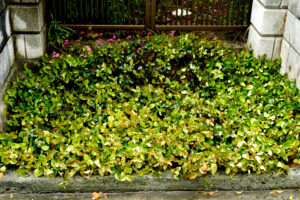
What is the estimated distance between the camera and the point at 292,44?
478 centimetres

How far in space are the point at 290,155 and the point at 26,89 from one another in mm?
3046

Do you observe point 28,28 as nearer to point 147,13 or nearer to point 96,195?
point 147,13

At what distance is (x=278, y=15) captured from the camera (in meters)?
5.03

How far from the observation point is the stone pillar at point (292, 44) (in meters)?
4.61

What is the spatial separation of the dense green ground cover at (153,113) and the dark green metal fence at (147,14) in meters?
0.35

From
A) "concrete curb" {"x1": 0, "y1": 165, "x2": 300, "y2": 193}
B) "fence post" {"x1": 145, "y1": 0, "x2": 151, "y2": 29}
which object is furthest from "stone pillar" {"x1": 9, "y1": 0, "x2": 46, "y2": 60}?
"concrete curb" {"x1": 0, "y1": 165, "x2": 300, "y2": 193}

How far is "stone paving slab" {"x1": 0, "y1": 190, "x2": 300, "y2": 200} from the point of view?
3523 mm

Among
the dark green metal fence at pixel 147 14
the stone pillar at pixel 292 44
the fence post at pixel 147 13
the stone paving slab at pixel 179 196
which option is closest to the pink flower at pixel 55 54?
the dark green metal fence at pixel 147 14

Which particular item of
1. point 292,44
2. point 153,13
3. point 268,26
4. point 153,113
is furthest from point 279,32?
point 153,113

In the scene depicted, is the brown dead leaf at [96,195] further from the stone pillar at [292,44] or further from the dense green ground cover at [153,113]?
the stone pillar at [292,44]

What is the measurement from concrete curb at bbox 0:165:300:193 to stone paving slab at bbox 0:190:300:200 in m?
0.04

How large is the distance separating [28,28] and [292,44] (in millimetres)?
3276

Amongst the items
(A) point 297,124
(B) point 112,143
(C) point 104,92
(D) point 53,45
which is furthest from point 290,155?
(D) point 53,45

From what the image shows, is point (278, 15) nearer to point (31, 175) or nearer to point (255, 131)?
point (255, 131)
